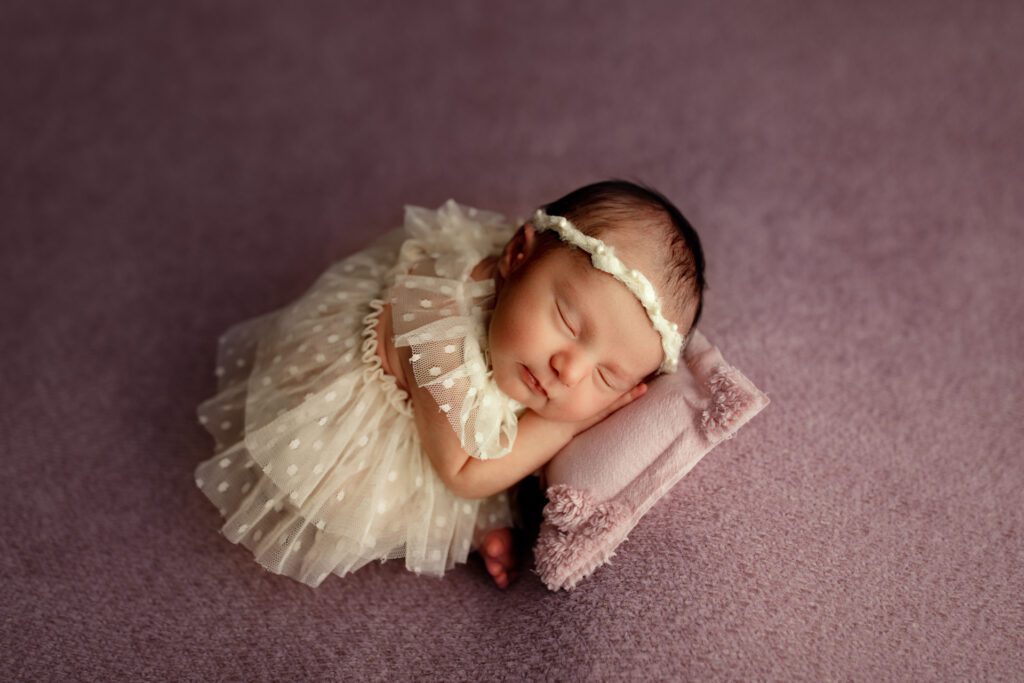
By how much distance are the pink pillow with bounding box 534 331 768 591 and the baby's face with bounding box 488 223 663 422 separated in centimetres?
5

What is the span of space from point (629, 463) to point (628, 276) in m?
0.23

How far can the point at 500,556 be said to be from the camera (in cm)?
113

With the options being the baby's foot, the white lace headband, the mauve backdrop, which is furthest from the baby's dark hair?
the baby's foot

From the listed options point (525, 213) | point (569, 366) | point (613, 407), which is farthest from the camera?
point (525, 213)

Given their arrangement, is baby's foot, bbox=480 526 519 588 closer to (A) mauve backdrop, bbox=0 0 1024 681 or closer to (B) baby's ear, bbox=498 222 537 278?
(A) mauve backdrop, bbox=0 0 1024 681

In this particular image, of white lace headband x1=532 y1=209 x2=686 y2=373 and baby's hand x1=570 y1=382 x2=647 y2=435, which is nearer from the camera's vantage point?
white lace headband x1=532 y1=209 x2=686 y2=373

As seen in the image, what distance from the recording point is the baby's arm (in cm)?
108

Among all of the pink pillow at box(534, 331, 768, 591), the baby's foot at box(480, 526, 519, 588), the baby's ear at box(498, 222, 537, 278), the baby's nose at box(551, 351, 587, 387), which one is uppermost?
the baby's ear at box(498, 222, 537, 278)

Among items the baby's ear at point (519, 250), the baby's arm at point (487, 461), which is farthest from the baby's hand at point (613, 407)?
the baby's ear at point (519, 250)

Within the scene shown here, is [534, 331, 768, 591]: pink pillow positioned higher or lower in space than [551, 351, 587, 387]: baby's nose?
lower

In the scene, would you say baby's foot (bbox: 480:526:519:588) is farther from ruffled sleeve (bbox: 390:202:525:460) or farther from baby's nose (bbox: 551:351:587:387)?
baby's nose (bbox: 551:351:587:387)

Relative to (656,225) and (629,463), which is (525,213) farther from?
(629,463)

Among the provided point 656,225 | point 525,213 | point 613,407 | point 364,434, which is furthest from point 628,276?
point 525,213

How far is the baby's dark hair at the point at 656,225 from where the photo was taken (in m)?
1.04
